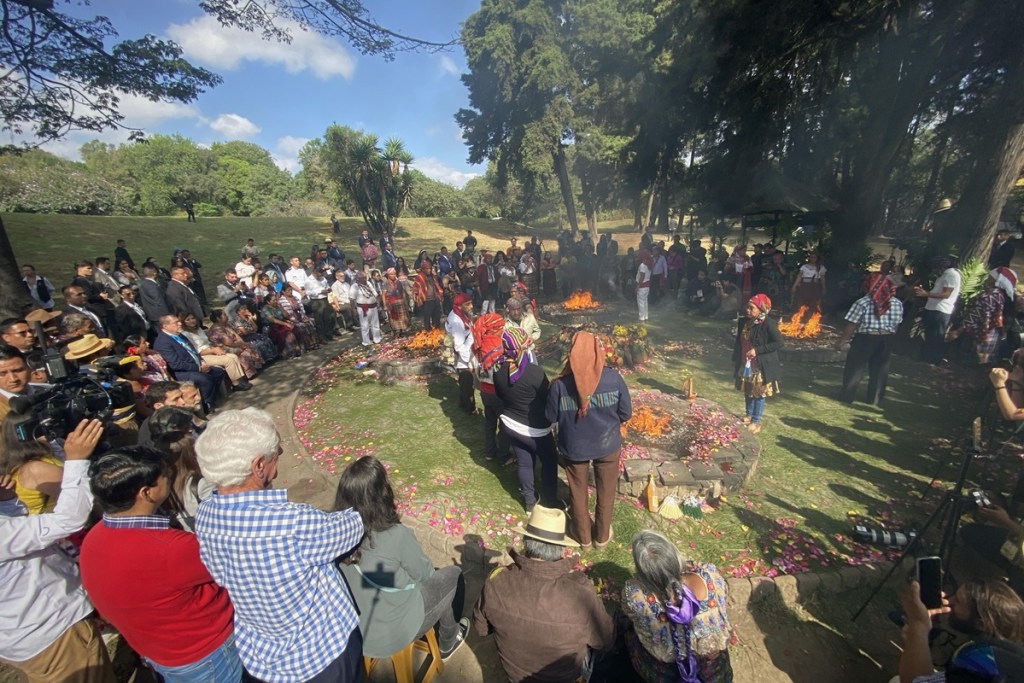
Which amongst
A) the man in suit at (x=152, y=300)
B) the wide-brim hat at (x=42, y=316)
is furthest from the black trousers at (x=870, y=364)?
the man in suit at (x=152, y=300)

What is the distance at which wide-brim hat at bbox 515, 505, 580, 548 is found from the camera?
2.55 m

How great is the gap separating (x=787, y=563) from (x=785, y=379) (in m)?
5.26

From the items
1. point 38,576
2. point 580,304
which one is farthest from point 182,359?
point 580,304

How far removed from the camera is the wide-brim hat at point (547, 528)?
8.36 ft

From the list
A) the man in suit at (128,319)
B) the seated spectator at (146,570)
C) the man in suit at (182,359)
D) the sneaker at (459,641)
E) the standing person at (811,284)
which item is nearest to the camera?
the seated spectator at (146,570)

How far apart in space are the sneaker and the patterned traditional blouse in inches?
61.7

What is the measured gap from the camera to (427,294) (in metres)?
10.7

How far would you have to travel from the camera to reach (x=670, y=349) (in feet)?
32.8

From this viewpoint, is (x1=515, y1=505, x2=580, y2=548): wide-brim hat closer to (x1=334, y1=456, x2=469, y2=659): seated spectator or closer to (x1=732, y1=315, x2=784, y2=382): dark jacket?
(x1=334, y1=456, x2=469, y2=659): seated spectator

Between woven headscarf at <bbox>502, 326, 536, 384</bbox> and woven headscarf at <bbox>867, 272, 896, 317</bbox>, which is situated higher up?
woven headscarf at <bbox>867, 272, 896, 317</bbox>

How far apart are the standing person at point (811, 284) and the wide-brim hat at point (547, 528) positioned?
1126 cm

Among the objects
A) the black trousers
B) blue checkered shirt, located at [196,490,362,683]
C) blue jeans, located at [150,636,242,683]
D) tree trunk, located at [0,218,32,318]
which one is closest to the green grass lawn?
the black trousers

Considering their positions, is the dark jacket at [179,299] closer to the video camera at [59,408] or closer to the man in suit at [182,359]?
the man in suit at [182,359]

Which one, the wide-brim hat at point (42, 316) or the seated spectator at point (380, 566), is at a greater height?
the wide-brim hat at point (42, 316)
